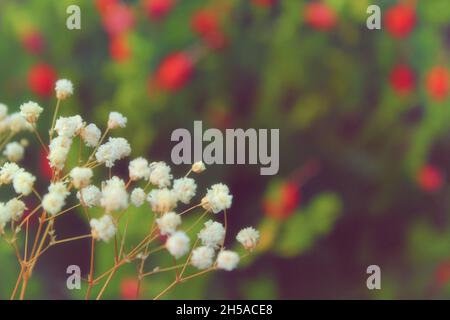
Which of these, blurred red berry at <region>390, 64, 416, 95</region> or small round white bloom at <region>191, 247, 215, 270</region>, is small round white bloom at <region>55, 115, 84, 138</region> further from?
blurred red berry at <region>390, 64, 416, 95</region>

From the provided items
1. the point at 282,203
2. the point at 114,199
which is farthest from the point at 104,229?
the point at 282,203

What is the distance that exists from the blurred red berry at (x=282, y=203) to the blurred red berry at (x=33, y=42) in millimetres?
395

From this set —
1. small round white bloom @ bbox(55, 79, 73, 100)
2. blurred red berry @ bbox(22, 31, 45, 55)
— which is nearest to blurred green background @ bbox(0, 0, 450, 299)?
blurred red berry @ bbox(22, 31, 45, 55)

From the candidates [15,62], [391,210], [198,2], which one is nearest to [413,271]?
[391,210]

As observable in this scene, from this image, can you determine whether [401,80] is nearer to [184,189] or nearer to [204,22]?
[204,22]

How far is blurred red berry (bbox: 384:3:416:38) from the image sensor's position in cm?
104

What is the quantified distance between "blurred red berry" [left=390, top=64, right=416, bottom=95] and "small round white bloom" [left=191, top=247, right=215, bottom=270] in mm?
795

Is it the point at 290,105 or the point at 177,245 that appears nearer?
the point at 177,245

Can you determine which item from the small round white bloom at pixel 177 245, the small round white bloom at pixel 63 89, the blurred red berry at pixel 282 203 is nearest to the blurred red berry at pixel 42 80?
the blurred red berry at pixel 282 203

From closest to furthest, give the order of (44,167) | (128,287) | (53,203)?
(53,203)
(128,287)
(44,167)

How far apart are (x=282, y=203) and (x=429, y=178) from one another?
253 millimetres

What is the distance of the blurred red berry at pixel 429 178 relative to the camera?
111 cm

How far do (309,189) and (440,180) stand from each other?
0.21 meters

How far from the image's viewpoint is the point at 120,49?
0.99 m
